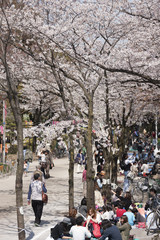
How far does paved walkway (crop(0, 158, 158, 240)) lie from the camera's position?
11.2 meters

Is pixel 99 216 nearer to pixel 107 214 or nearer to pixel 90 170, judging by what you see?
pixel 107 214

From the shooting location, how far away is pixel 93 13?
1453 centimetres

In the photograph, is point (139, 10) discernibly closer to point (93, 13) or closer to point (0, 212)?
point (93, 13)

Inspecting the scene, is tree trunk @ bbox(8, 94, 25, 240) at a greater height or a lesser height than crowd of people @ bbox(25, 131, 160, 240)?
greater

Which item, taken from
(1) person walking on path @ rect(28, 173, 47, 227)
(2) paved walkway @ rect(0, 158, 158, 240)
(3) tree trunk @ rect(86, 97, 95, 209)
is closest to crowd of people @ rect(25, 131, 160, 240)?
(1) person walking on path @ rect(28, 173, 47, 227)

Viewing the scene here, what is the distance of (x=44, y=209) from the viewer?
49.5 feet

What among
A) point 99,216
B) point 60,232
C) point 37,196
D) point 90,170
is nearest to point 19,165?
point 60,232

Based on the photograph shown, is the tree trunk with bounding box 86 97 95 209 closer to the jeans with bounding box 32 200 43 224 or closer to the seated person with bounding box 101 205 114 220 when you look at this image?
the seated person with bounding box 101 205 114 220

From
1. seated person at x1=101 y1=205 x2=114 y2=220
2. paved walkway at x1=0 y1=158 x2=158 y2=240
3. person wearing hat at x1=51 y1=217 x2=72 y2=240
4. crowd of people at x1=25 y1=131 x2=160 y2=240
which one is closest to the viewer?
crowd of people at x1=25 y1=131 x2=160 y2=240

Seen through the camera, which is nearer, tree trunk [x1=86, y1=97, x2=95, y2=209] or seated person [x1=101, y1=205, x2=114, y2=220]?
seated person [x1=101, y1=205, x2=114, y2=220]

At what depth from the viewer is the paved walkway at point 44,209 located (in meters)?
11.2

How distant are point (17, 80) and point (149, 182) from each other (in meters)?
6.41

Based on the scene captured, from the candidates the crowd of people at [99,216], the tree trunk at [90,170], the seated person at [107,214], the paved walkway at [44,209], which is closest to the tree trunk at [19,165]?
the crowd of people at [99,216]

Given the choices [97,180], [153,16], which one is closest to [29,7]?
[153,16]
